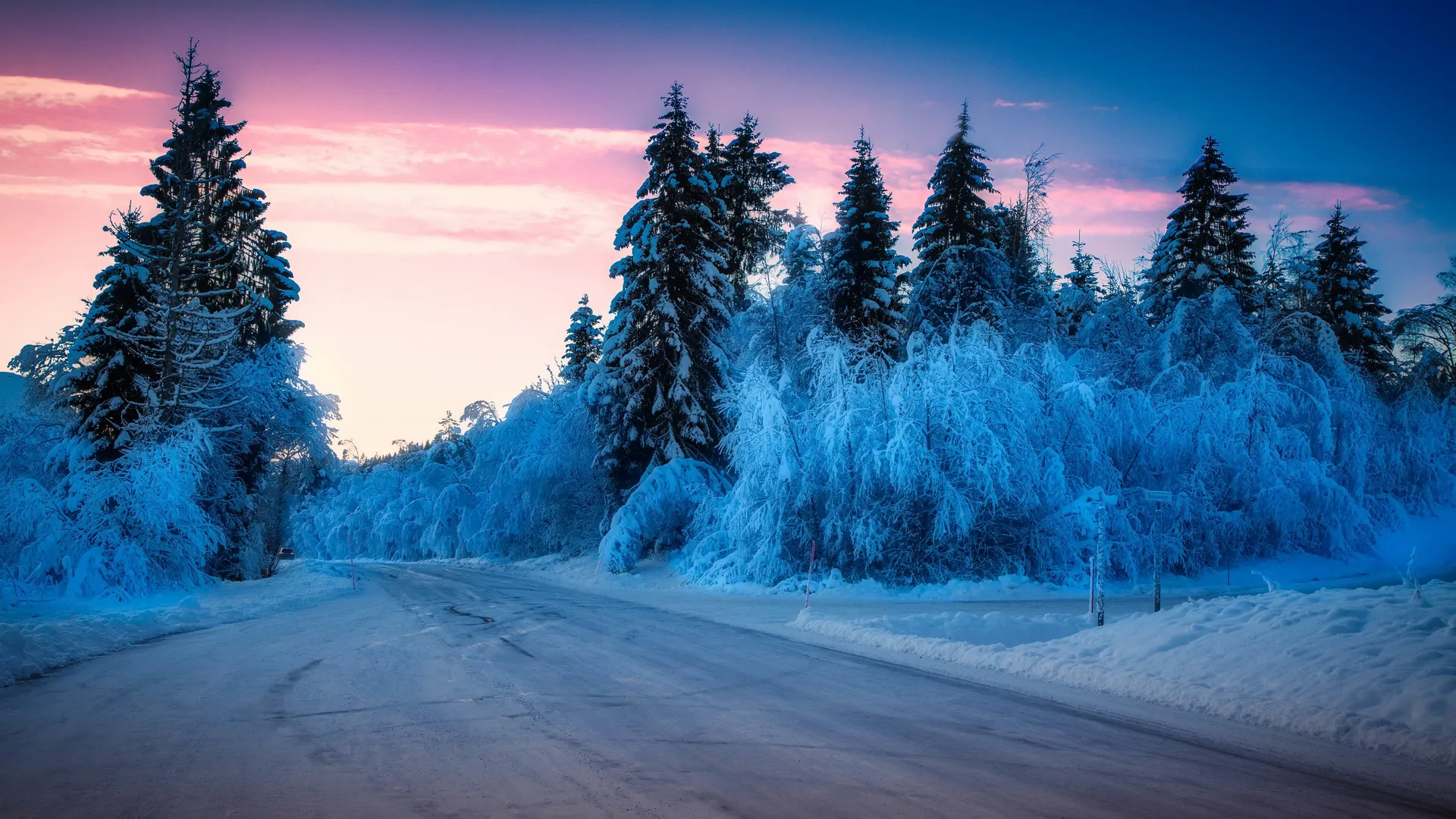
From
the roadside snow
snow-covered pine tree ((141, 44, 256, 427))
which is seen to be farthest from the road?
snow-covered pine tree ((141, 44, 256, 427))

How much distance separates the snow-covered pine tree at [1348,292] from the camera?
1457 inches

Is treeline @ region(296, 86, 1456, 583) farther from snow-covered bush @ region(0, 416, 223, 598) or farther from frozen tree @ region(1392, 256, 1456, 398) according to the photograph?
snow-covered bush @ region(0, 416, 223, 598)

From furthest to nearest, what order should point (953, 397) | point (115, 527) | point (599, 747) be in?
point (953, 397) < point (115, 527) < point (599, 747)

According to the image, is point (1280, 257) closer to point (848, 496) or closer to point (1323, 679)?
point (848, 496)

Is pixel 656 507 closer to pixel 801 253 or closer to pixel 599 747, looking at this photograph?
pixel 801 253

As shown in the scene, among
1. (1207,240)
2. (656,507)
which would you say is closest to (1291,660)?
(656,507)

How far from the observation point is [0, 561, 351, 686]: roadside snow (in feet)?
30.3

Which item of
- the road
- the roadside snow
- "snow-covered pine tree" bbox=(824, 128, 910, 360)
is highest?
"snow-covered pine tree" bbox=(824, 128, 910, 360)

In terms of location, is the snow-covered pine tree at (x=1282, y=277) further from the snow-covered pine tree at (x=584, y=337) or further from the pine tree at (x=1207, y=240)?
the snow-covered pine tree at (x=584, y=337)

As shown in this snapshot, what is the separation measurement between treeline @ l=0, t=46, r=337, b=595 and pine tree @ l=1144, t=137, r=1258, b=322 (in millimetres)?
36274

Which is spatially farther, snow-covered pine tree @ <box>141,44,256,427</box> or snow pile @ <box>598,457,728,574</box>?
snow pile @ <box>598,457,728,574</box>

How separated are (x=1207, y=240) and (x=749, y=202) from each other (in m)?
20.2

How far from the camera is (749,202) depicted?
33.0m

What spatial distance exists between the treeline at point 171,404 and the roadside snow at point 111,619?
117 centimetres
